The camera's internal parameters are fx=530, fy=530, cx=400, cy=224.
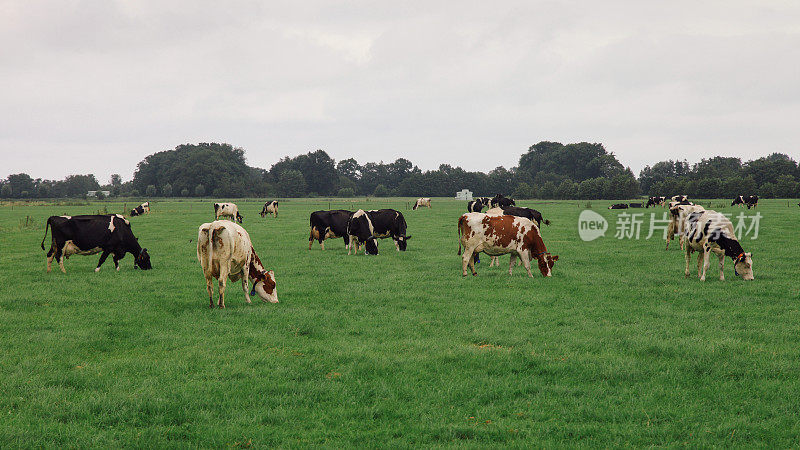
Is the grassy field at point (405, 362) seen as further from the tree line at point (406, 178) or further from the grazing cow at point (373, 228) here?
the tree line at point (406, 178)

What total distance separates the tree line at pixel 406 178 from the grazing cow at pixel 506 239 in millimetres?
92881

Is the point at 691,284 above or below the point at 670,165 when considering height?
below

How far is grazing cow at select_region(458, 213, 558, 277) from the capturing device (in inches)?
648

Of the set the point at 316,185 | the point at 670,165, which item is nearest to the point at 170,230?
the point at 316,185

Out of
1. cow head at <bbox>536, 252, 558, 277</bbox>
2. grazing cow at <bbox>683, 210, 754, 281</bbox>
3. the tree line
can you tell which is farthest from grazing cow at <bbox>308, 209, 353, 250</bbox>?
the tree line

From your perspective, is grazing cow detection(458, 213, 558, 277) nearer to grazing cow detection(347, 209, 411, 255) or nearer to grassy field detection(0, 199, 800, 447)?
grassy field detection(0, 199, 800, 447)

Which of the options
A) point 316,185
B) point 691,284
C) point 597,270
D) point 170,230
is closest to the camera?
point 691,284

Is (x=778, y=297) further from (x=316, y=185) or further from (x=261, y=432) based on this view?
(x=316, y=185)

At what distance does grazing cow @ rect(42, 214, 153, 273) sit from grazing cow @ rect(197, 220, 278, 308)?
7603 mm

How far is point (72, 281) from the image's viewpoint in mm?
15836

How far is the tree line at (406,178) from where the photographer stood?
4163 inches

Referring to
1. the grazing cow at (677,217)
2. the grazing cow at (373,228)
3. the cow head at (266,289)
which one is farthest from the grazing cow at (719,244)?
the cow head at (266,289)

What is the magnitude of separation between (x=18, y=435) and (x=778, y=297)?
15.5 m

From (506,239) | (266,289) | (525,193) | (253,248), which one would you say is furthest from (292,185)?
(266,289)
